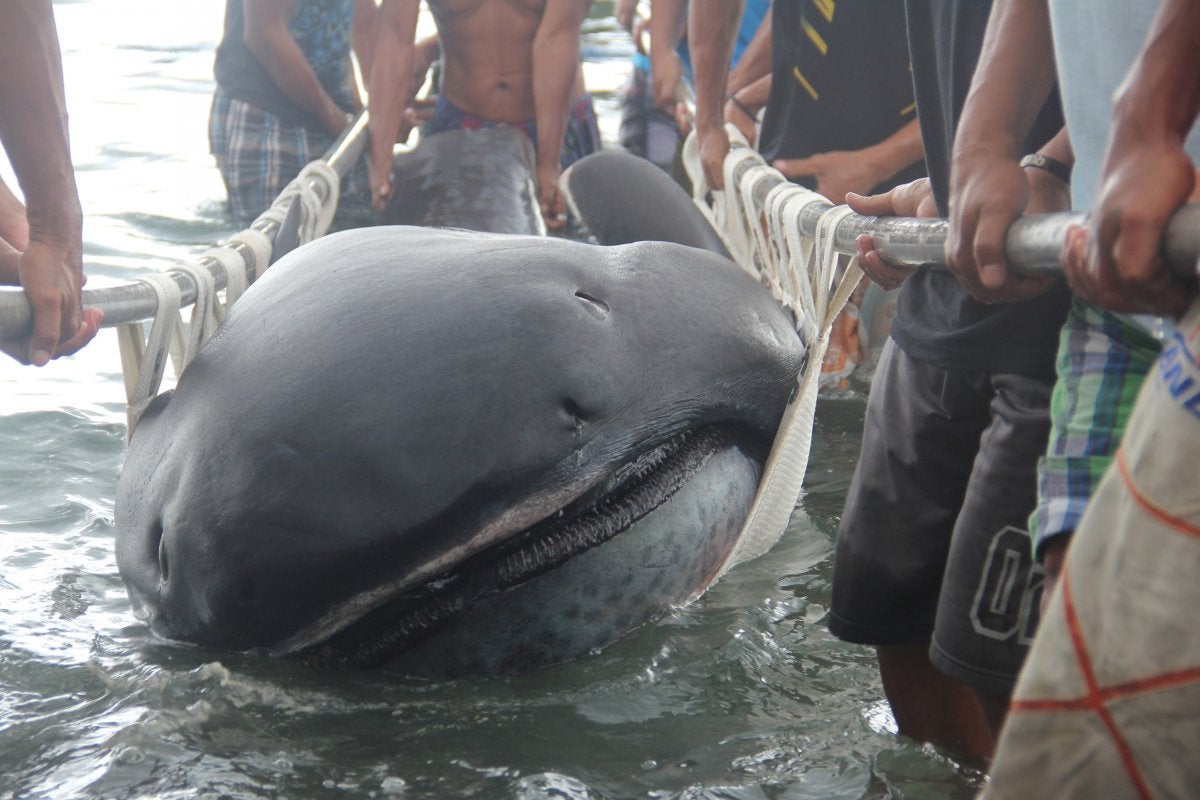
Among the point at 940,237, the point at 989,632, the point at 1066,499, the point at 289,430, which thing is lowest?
the point at 989,632

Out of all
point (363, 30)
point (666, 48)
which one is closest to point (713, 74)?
point (666, 48)

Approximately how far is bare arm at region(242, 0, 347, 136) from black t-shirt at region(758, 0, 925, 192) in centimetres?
337

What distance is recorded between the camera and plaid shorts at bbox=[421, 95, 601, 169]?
A: 19.7 ft

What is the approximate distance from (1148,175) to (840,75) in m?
3.49

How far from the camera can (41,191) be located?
2.88 metres

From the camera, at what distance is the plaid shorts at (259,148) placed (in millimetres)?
7746

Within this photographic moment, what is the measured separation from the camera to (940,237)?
84.4 inches

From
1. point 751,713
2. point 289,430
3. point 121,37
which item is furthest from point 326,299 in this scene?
point 121,37

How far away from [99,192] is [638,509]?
7.40 m

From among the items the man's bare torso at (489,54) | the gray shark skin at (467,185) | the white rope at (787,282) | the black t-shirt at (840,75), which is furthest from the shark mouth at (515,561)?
the man's bare torso at (489,54)

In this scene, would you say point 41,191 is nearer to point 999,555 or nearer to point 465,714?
point 465,714

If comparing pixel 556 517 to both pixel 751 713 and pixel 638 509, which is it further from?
pixel 751 713

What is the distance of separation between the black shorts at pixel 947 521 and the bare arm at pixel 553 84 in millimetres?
3134

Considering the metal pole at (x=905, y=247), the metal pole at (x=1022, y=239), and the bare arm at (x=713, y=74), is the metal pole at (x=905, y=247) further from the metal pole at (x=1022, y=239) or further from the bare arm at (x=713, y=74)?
the bare arm at (x=713, y=74)
